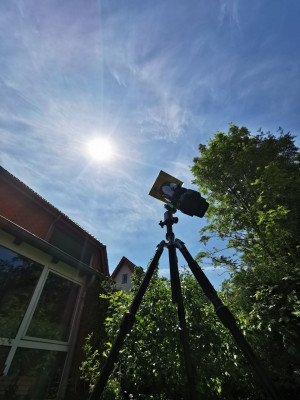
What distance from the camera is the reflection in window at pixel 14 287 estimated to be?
14.4 feet

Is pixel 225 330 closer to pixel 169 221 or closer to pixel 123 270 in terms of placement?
pixel 169 221

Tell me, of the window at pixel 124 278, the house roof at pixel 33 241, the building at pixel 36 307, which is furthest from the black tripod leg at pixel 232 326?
the window at pixel 124 278

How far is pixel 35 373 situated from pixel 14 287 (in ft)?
7.02

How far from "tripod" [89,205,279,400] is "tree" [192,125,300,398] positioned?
6.06ft

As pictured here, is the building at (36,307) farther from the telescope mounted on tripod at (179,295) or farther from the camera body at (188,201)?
the camera body at (188,201)

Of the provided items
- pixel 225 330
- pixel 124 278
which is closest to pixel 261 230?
pixel 225 330

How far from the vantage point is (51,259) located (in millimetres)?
5668

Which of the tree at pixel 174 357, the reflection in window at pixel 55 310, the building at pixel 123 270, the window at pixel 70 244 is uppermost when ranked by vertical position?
the building at pixel 123 270

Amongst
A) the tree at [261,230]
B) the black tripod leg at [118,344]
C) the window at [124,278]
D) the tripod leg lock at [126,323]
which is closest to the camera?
the black tripod leg at [118,344]

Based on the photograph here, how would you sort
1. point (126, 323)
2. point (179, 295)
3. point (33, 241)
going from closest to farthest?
point (126, 323) < point (179, 295) < point (33, 241)

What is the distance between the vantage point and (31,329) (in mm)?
4758

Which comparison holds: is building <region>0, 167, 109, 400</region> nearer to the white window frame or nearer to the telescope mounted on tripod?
the white window frame

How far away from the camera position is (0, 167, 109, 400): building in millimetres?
4312

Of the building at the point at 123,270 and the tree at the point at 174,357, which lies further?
the building at the point at 123,270
